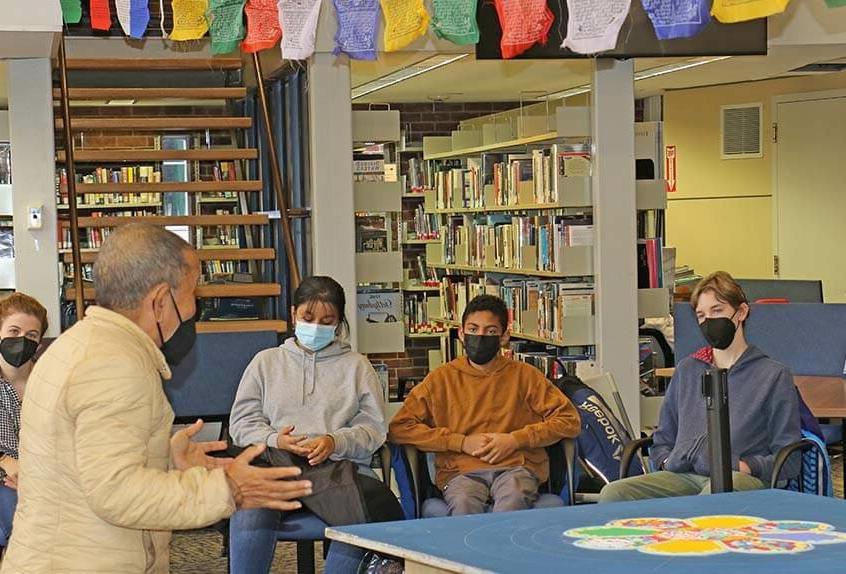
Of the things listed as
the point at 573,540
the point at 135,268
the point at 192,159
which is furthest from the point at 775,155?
the point at 135,268

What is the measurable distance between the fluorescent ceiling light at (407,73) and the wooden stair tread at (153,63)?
1139 millimetres

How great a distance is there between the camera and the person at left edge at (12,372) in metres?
5.05

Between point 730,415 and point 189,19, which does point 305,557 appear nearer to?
point 730,415

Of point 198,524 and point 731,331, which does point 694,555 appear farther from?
point 731,331

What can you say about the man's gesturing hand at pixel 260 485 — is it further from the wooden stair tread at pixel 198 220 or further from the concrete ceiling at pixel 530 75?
the wooden stair tread at pixel 198 220

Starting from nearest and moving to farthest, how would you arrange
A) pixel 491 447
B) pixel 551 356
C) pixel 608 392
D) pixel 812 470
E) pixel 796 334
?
1. pixel 812 470
2. pixel 491 447
3. pixel 608 392
4. pixel 796 334
5. pixel 551 356

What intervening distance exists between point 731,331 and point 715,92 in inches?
287

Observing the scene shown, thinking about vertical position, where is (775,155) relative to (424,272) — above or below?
above

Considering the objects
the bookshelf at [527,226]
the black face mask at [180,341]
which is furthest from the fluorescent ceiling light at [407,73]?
the black face mask at [180,341]

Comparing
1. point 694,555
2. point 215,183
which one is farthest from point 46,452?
point 215,183

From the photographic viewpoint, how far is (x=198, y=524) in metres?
2.83

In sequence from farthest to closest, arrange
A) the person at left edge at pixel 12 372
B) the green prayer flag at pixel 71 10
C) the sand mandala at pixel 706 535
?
the green prayer flag at pixel 71 10 < the person at left edge at pixel 12 372 < the sand mandala at pixel 706 535

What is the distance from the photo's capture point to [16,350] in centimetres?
524

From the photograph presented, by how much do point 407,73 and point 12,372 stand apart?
5131 mm
